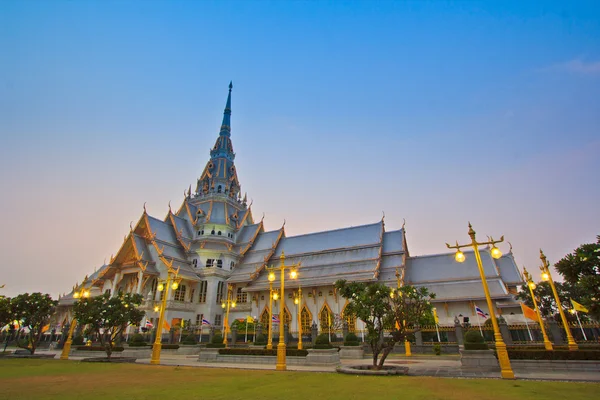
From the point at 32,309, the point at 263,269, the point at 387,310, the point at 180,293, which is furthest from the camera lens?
the point at 263,269

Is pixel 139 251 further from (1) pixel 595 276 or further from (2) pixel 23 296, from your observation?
(1) pixel 595 276

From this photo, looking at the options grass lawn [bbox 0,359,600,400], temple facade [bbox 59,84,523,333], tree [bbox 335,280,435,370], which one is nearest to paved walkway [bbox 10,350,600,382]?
tree [bbox 335,280,435,370]

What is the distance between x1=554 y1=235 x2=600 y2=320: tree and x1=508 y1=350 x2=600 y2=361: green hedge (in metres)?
2.11

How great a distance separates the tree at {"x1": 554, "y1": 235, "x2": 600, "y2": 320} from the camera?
11227mm

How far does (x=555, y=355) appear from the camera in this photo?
1330 cm

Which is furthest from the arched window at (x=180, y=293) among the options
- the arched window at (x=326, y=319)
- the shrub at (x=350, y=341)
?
the shrub at (x=350, y=341)

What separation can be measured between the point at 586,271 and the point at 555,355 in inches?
160

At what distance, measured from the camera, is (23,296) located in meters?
25.8

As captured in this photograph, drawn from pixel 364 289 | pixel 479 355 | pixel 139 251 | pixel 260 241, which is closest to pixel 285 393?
pixel 364 289

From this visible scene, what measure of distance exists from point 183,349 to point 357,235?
23601 millimetres

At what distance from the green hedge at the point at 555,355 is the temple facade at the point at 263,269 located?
39.8 ft

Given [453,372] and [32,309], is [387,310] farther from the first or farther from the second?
[32,309]

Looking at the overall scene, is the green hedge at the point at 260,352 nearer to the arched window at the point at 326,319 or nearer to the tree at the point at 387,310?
the tree at the point at 387,310

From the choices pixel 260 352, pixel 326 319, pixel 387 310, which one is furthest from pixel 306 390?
pixel 326 319
